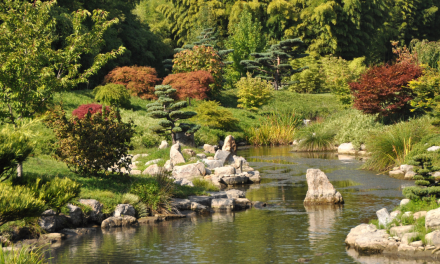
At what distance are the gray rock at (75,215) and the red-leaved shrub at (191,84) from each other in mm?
24136

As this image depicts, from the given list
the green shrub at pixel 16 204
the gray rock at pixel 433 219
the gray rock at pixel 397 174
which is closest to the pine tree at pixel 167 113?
Result: the gray rock at pixel 397 174

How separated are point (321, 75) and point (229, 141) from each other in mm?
22737

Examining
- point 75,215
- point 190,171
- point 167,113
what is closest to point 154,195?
point 75,215

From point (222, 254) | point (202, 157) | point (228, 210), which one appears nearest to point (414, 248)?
point (222, 254)

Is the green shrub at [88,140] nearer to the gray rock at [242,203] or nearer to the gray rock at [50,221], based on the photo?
the gray rock at [50,221]

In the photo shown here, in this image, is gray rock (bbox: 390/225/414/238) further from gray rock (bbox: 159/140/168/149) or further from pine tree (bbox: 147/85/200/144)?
pine tree (bbox: 147/85/200/144)

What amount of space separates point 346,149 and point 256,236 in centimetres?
1741

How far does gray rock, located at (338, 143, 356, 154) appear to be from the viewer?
27.6 metres

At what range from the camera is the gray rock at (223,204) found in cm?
1490

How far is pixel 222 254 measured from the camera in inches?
404

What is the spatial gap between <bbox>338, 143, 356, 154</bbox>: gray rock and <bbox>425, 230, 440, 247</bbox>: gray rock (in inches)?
718

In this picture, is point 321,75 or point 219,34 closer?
point 321,75

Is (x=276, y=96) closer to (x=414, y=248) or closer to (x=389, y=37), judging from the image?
(x=389, y=37)

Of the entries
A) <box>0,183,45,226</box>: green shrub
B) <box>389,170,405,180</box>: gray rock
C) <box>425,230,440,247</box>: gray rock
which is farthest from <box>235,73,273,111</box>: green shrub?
<box>0,183,45,226</box>: green shrub
